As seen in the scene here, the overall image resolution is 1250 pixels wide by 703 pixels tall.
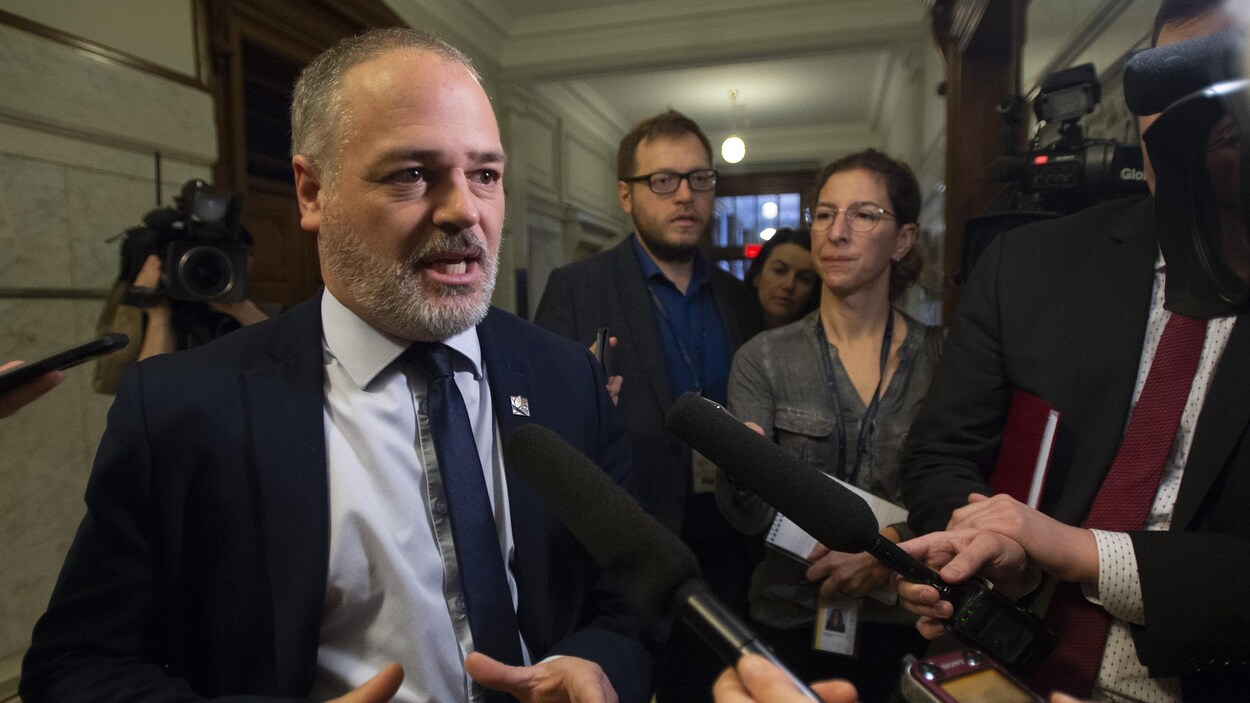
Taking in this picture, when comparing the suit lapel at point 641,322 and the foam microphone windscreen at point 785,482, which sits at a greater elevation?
the suit lapel at point 641,322

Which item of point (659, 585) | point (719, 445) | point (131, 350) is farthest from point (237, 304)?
point (659, 585)

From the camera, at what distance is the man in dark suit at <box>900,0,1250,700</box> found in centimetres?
79

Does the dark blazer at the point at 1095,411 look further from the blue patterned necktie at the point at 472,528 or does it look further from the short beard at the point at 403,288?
the short beard at the point at 403,288

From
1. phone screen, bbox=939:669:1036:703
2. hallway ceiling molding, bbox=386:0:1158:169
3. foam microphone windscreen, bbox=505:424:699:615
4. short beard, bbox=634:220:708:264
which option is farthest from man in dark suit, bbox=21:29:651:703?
hallway ceiling molding, bbox=386:0:1158:169

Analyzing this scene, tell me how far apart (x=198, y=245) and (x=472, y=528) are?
50.1 inches

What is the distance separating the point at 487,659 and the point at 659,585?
0.34 meters

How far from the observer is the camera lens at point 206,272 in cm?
167

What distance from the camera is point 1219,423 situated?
0.80m

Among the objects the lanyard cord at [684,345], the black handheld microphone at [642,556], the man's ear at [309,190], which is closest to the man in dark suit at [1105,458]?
the black handheld microphone at [642,556]

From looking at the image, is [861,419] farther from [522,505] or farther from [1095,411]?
[522,505]

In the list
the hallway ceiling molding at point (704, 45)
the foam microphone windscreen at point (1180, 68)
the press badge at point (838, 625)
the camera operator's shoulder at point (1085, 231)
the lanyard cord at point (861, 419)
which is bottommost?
the press badge at point (838, 625)

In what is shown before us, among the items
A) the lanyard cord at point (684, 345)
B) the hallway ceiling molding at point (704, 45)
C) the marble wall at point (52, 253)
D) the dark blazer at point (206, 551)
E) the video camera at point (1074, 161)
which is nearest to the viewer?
the dark blazer at point (206, 551)

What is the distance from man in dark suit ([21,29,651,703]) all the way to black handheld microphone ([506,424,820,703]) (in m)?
0.27

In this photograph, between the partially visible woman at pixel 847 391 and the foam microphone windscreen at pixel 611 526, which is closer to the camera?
the foam microphone windscreen at pixel 611 526
